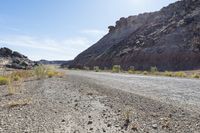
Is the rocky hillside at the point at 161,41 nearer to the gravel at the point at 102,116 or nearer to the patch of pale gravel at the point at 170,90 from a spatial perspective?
the patch of pale gravel at the point at 170,90

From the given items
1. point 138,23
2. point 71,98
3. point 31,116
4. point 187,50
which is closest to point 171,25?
point 187,50

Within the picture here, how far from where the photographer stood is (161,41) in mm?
74438

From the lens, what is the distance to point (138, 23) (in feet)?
→ 343

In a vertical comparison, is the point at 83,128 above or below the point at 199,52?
below

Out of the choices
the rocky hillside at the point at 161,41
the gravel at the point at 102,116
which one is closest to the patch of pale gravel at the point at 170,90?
the gravel at the point at 102,116

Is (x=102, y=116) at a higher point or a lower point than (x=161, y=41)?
lower

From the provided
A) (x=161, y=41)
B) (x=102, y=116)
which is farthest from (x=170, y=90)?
(x=161, y=41)

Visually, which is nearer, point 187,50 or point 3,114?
point 3,114

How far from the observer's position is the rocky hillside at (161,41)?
212 ft

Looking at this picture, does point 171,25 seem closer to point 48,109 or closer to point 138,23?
point 138,23

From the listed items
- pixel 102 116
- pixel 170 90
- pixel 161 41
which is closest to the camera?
pixel 102 116

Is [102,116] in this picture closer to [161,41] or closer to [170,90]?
[170,90]

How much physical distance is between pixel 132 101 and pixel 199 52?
162ft

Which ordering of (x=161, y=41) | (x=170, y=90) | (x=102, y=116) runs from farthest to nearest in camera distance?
(x=161, y=41)
(x=170, y=90)
(x=102, y=116)
